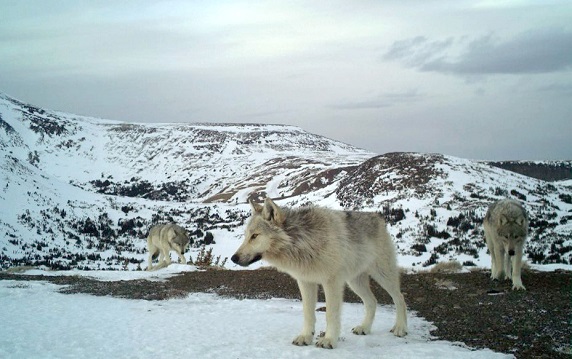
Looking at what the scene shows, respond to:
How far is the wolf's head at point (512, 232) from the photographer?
1166 cm

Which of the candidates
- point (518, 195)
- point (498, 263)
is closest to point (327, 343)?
point (498, 263)

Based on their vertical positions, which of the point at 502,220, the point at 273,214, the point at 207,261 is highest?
the point at 502,220

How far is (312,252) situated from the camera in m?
6.74

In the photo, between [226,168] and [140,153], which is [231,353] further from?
[140,153]

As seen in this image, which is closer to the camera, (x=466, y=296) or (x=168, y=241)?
(x=466, y=296)

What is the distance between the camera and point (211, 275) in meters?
14.6

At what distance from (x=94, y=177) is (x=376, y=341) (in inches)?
3998

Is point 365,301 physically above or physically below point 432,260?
above

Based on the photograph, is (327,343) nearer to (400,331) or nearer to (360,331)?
(360,331)

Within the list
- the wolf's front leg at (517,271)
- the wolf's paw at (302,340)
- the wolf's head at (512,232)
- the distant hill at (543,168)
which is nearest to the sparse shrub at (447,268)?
the wolf's head at (512,232)

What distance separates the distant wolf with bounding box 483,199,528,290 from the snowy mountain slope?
7.08m

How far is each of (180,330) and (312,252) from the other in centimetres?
244

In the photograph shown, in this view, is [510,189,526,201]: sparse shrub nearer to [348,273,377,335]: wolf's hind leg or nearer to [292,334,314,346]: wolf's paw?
[348,273,377,335]: wolf's hind leg

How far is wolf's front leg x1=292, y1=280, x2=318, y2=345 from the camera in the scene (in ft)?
22.1
